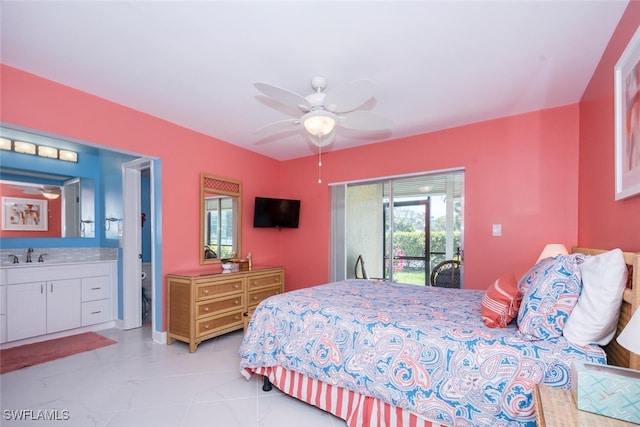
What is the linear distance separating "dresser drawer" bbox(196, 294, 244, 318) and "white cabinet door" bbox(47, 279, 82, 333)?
1753mm

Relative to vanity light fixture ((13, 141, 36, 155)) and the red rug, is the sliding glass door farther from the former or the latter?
vanity light fixture ((13, 141, 36, 155))

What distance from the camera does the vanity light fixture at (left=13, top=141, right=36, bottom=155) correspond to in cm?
365

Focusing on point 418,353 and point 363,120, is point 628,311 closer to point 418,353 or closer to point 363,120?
point 418,353

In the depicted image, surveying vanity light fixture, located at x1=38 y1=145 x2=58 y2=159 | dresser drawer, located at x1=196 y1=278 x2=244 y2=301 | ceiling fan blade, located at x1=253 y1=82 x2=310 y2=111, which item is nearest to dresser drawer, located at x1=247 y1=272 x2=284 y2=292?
dresser drawer, located at x1=196 y1=278 x2=244 y2=301

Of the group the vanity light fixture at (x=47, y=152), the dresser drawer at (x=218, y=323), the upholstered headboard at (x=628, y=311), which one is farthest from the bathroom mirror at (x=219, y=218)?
the upholstered headboard at (x=628, y=311)

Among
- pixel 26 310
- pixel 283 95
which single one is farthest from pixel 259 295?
pixel 283 95

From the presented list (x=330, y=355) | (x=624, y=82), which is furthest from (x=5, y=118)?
(x=624, y=82)

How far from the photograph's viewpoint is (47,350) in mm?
3117

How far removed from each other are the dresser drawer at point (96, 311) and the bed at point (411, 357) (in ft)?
8.74

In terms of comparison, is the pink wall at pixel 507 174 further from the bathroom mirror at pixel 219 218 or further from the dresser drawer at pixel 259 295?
the dresser drawer at pixel 259 295

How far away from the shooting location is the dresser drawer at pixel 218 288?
322 centimetres

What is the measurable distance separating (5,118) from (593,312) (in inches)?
158

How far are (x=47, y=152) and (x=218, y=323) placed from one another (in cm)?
322

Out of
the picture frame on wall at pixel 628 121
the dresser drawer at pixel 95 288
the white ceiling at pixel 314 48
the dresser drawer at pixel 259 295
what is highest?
the white ceiling at pixel 314 48
